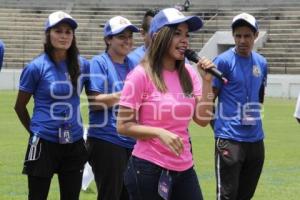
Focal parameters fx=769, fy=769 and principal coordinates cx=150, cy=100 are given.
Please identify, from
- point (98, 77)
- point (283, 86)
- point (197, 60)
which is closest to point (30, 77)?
point (98, 77)

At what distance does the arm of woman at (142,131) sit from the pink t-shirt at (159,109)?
0.05 m

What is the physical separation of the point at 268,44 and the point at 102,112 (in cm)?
3227

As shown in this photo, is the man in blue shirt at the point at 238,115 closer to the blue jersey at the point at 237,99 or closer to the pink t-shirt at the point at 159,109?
the blue jersey at the point at 237,99

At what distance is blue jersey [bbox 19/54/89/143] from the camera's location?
20.0 feet

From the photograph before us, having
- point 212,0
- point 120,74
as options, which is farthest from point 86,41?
point 120,74

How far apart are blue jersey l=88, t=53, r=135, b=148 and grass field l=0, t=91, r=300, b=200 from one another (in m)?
2.64

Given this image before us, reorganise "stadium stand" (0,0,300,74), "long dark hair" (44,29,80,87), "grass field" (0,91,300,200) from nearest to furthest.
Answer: "long dark hair" (44,29,80,87) → "grass field" (0,91,300,200) → "stadium stand" (0,0,300,74)

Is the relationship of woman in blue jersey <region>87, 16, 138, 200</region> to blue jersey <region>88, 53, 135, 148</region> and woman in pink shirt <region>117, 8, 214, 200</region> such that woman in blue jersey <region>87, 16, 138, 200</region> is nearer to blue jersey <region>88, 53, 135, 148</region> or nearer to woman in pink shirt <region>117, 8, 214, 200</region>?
blue jersey <region>88, 53, 135, 148</region>

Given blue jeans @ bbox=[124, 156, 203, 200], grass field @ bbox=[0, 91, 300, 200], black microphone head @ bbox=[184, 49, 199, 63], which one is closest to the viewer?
black microphone head @ bbox=[184, 49, 199, 63]

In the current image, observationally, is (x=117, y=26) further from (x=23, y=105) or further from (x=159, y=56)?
(x=159, y=56)

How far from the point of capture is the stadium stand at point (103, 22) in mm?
37625

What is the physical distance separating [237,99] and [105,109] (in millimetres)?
1149

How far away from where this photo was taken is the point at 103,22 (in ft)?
138

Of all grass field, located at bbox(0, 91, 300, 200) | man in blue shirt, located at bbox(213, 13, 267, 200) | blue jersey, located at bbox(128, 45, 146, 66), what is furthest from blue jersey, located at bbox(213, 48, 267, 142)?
grass field, located at bbox(0, 91, 300, 200)
